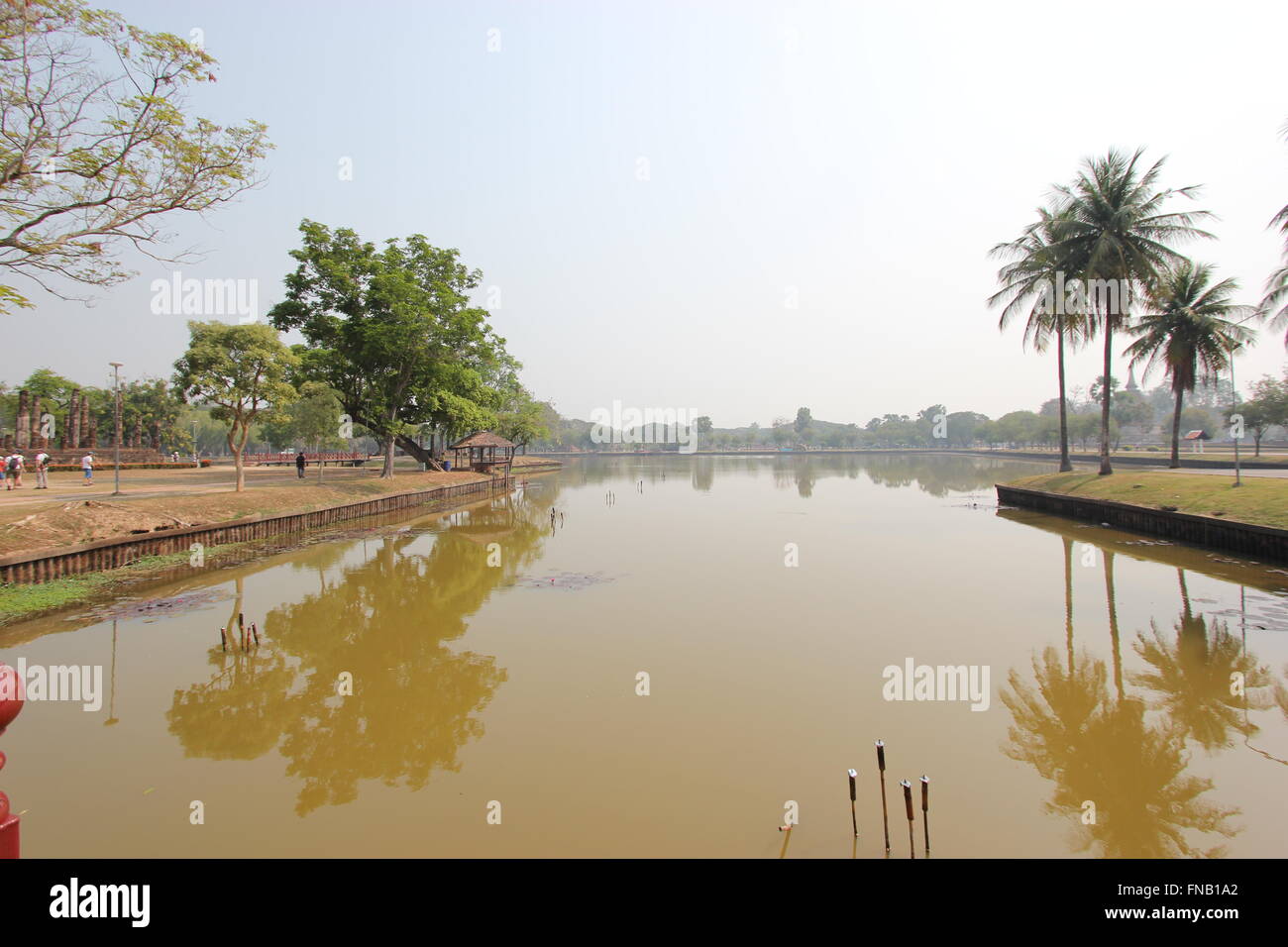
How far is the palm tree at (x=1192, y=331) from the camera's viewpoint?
29.3 meters

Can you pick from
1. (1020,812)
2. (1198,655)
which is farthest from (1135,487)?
(1020,812)

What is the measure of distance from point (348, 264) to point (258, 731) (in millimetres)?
31764

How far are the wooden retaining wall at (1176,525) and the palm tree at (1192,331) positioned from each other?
977 cm

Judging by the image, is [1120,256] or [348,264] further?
[348,264]

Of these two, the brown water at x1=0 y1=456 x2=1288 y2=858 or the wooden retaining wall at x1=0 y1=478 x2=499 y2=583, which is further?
the wooden retaining wall at x1=0 y1=478 x2=499 y2=583

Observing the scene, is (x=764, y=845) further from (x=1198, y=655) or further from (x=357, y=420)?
(x=357, y=420)

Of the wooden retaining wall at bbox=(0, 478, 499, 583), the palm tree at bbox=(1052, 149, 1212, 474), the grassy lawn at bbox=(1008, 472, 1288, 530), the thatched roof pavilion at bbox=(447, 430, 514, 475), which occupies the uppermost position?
the palm tree at bbox=(1052, 149, 1212, 474)

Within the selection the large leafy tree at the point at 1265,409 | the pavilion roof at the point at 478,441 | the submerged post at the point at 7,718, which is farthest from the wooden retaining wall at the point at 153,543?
the large leafy tree at the point at 1265,409

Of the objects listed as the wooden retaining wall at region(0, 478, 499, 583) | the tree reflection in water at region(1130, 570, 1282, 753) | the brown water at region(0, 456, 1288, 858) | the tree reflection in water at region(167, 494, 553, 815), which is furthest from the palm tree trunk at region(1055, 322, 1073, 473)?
the wooden retaining wall at region(0, 478, 499, 583)

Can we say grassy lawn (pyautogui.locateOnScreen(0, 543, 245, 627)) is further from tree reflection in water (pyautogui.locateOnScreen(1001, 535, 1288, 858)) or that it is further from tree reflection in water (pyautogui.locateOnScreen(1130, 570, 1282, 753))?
tree reflection in water (pyautogui.locateOnScreen(1130, 570, 1282, 753))

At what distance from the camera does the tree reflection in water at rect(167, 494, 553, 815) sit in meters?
6.57

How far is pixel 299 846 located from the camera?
5090 mm

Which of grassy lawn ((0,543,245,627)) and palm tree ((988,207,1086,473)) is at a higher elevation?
palm tree ((988,207,1086,473))

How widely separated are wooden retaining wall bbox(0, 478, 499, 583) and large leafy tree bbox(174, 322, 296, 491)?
9.84 feet
